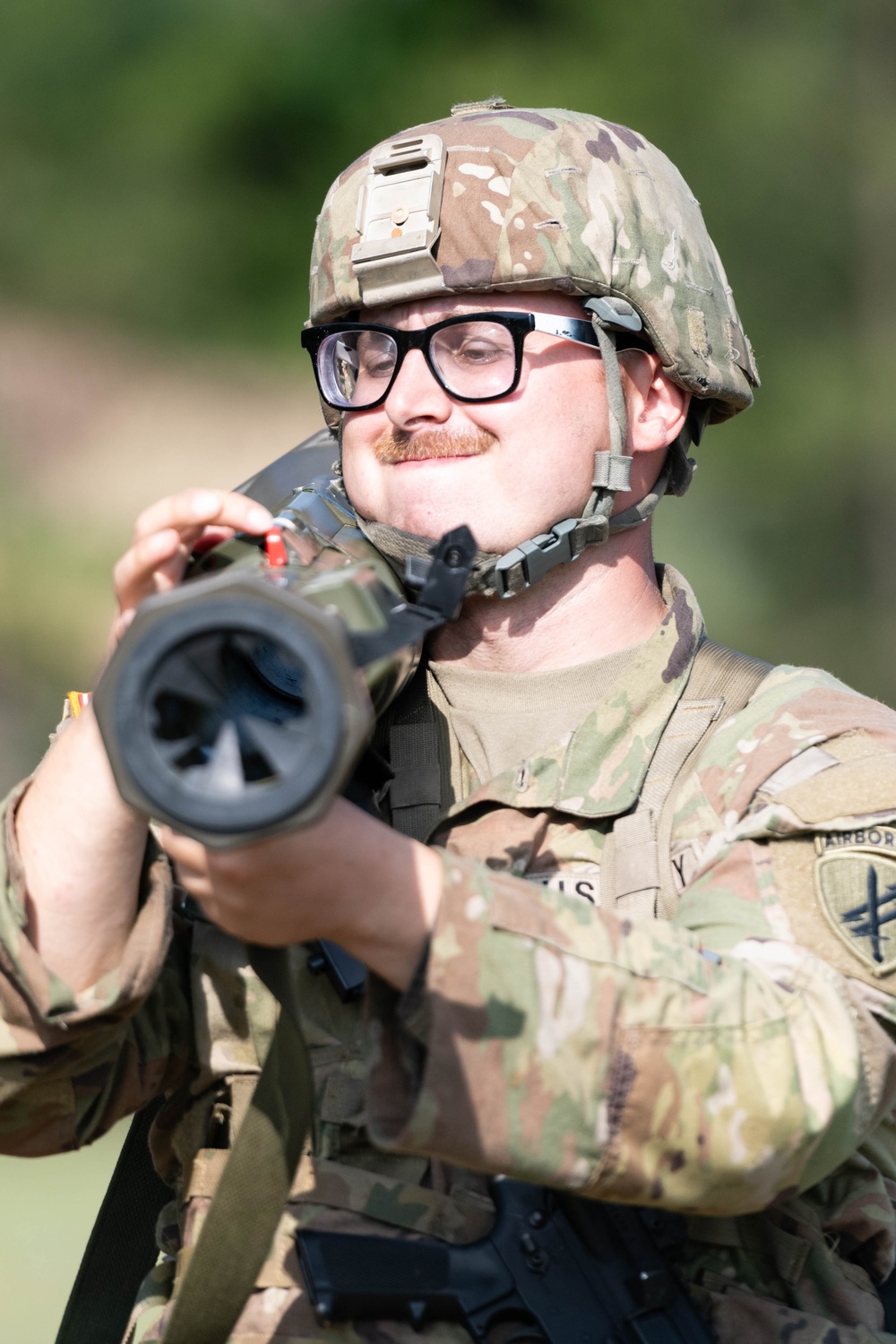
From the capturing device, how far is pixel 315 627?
138 cm

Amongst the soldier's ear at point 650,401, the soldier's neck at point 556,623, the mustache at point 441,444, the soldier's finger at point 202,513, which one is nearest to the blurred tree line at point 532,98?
the soldier's ear at point 650,401

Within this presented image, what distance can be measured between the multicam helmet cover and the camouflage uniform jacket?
0.58m

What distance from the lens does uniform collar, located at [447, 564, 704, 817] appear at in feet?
7.88

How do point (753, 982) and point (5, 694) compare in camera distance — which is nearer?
point (753, 982)

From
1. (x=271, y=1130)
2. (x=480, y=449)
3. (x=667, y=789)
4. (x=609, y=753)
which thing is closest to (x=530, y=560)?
(x=480, y=449)

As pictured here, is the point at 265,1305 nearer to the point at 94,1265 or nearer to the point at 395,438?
the point at 94,1265

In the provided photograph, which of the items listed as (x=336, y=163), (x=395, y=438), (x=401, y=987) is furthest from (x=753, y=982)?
(x=336, y=163)

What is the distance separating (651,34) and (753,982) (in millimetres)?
10041

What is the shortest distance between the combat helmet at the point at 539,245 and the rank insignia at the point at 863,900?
78 centimetres

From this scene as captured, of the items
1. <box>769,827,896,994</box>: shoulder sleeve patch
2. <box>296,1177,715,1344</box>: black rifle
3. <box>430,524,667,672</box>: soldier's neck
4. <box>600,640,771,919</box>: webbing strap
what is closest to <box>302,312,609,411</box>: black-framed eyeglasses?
<box>430,524,667,672</box>: soldier's neck

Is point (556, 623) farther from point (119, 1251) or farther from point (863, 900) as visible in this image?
point (119, 1251)

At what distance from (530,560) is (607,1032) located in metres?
1.12

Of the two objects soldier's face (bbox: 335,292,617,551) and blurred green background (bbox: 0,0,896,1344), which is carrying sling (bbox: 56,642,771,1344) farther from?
blurred green background (bbox: 0,0,896,1344)

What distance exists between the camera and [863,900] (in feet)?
6.72
